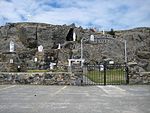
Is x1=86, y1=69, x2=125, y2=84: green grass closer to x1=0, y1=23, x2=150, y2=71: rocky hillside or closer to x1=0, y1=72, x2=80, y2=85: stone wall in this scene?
x1=0, y1=72, x2=80, y2=85: stone wall

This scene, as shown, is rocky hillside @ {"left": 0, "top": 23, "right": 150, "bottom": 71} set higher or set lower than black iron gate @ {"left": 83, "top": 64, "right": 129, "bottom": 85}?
higher

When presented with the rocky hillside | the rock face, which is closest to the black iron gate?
the rock face

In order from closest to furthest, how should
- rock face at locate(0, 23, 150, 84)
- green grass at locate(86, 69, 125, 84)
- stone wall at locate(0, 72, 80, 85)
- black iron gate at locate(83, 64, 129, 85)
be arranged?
1. stone wall at locate(0, 72, 80, 85)
2. black iron gate at locate(83, 64, 129, 85)
3. green grass at locate(86, 69, 125, 84)
4. rock face at locate(0, 23, 150, 84)

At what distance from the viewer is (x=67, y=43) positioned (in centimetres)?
7331

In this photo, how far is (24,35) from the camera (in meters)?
89.9

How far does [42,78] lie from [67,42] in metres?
51.6

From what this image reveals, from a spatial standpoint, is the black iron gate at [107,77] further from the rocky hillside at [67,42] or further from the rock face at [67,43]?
the rocky hillside at [67,42]

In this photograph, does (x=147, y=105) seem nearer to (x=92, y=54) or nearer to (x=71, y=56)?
(x=71, y=56)

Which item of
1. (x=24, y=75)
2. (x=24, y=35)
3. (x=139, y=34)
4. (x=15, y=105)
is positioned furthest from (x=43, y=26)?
(x=15, y=105)

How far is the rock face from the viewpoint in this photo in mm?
63750

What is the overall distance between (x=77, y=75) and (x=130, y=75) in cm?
396

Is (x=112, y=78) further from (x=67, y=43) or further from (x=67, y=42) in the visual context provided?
(x=67, y=42)

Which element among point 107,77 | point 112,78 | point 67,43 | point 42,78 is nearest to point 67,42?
point 67,43

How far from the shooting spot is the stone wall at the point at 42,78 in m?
23.3
